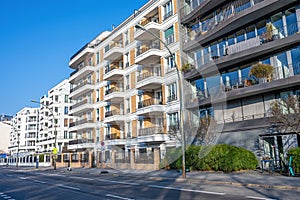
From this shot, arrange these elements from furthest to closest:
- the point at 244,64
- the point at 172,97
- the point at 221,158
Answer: the point at 172,97 < the point at 244,64 < the point at 221,158

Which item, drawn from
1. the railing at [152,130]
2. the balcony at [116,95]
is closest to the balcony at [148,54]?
the balcony at [116,95]

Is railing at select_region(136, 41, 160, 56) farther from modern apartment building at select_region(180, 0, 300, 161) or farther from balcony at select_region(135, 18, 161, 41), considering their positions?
modern apartment building at select_region(180, 0, 300, 161)

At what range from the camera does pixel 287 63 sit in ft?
67.4

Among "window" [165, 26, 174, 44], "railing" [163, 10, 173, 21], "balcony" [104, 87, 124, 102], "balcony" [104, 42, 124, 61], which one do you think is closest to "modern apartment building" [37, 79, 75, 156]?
"balcony" [104, 87, 124, 102]

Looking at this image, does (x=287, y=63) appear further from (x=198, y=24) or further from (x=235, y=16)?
(x=198, y=24)

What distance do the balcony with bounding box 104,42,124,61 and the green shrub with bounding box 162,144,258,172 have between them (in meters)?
19.0

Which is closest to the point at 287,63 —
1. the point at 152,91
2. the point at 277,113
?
the point at 277,113

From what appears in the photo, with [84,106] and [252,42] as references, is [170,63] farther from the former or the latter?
[84,106]

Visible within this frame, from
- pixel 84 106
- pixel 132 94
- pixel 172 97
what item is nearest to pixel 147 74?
pixel 132 94

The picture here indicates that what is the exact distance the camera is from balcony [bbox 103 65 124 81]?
119 ft

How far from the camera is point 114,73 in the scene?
36312mm

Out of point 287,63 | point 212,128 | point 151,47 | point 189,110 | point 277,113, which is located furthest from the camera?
point 151,47

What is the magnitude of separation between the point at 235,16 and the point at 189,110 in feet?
30.8

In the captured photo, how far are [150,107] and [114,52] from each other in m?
11.6
